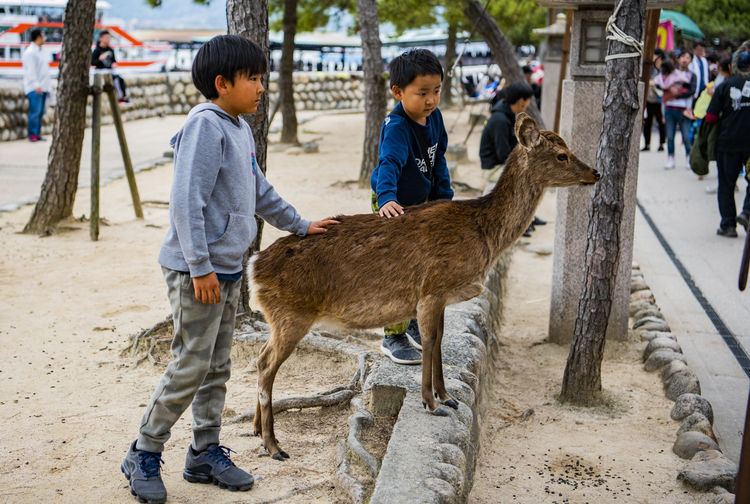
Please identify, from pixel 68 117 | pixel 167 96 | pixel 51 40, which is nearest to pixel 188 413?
pixel 68 117

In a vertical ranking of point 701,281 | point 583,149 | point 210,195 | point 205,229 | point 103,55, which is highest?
point 103,55

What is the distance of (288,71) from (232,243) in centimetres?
1311

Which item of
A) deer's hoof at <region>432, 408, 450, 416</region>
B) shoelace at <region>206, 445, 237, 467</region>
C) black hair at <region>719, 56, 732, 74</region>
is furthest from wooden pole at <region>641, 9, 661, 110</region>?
black hair at <region>719, 56, 732, 74</region>

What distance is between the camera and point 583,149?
18.4 feet

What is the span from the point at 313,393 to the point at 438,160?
1442mm

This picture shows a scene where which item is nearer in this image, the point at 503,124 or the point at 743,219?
the point at 503,124

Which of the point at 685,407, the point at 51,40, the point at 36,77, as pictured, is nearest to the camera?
the point at 685,407

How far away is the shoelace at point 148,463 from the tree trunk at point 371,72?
834cm

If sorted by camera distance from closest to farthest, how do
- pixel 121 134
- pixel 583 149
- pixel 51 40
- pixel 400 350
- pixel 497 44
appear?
pixel 400 350 < pixel 583 149 < pixel 121 134 < pixel 497 44 < pixel 51 40

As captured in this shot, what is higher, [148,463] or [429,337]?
[429,337]

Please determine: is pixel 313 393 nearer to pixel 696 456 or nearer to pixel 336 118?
pixel 696 456

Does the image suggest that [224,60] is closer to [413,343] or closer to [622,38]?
[413,343]

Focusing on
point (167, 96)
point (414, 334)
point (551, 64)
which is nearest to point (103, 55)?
point (167, 96)

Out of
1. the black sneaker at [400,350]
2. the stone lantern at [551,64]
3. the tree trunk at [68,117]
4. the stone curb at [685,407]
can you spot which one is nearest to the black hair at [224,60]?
the black sneaker at [400,350]
